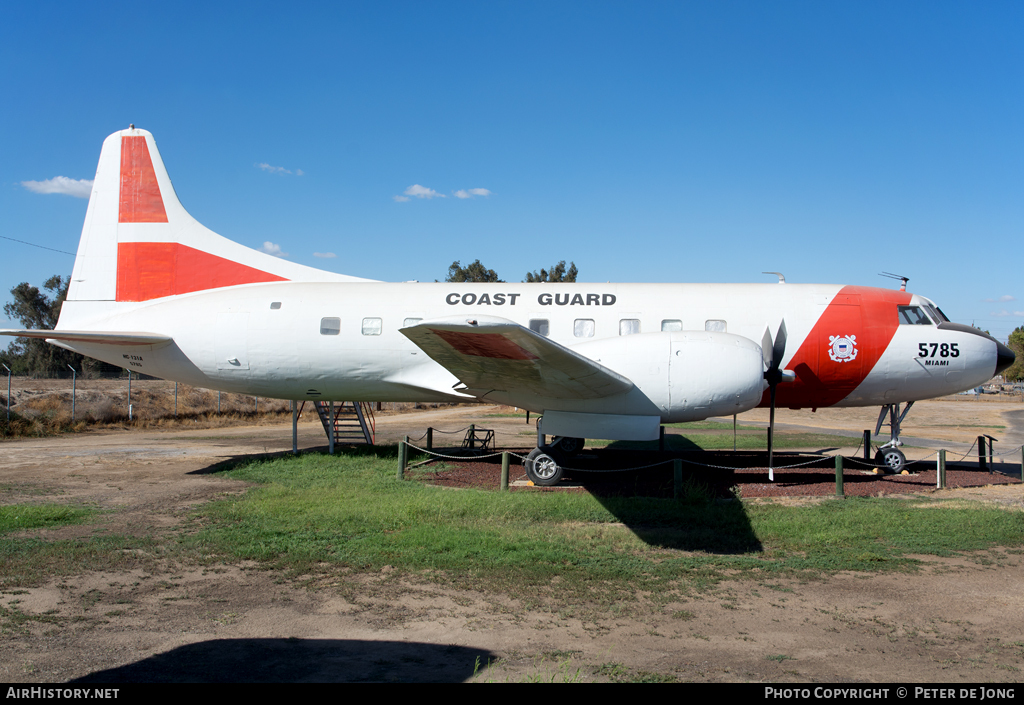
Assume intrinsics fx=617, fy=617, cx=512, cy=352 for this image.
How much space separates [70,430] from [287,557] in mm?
19410

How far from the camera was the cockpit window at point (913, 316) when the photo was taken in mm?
12383

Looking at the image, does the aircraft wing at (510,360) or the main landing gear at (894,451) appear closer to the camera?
the aircraft wing at (510,360)

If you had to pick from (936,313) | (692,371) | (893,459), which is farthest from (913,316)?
(692,371)

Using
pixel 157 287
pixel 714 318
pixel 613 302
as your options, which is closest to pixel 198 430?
pixel 157 287

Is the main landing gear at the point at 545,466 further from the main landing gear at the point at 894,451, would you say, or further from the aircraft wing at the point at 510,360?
the main landing gear at the point at 894,451

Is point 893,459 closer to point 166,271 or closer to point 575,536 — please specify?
point 575,536

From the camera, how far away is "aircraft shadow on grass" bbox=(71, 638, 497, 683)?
436 centimetres

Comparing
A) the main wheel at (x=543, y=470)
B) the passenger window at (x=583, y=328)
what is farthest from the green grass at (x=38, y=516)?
the passenger window at (x=583, y=328)

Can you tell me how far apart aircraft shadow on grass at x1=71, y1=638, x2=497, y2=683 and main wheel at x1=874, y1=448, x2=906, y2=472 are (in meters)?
11.5

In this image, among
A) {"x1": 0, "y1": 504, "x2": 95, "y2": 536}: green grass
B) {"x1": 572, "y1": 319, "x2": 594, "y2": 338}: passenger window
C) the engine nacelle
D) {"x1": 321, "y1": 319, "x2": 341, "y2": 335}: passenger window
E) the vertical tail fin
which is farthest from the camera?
the vertical tail fin

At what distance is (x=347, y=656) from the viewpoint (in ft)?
15.6

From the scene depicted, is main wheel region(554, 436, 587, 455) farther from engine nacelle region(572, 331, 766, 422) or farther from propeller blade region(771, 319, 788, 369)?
propeller blade region(771, 319, 788, 369)

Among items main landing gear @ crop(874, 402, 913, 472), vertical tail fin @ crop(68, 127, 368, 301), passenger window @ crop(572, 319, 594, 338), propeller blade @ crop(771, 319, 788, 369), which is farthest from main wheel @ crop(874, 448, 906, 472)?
vertical tail fin @ crop(68, 127, 368, 301)

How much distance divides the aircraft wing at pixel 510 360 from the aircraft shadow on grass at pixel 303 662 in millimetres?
3448
